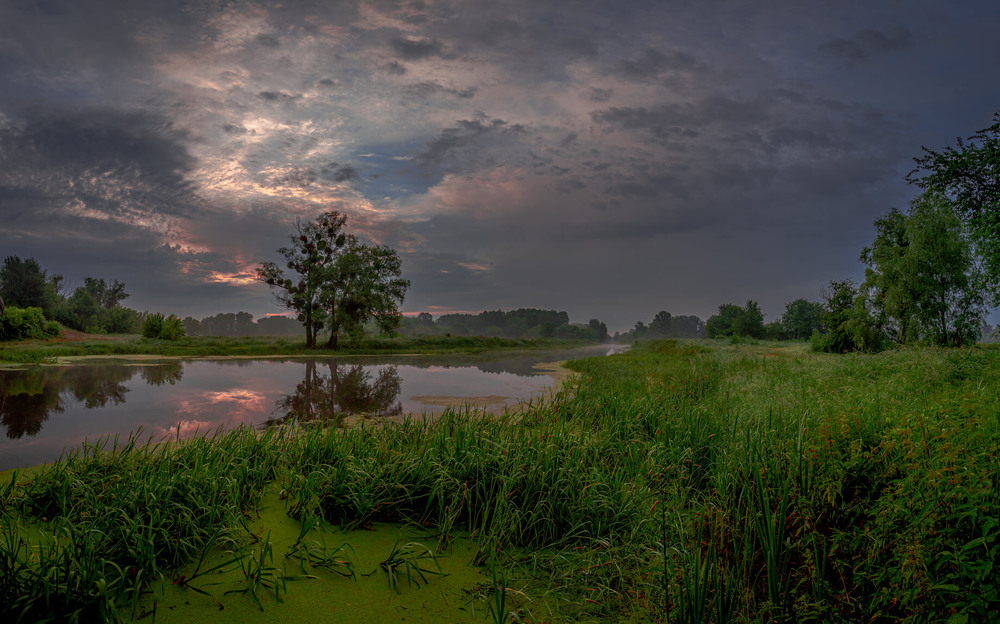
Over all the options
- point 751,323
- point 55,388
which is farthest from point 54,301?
point 751,323

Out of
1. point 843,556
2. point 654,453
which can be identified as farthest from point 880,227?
point 843,556

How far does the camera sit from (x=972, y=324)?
19188mm

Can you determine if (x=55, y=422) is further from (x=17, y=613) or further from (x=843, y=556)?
(x=843, y=556)

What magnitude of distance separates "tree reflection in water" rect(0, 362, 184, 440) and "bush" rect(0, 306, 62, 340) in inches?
422

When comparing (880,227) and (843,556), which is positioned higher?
(880,227)

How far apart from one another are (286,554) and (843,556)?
13.6 feet

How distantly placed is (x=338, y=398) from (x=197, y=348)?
24.8m

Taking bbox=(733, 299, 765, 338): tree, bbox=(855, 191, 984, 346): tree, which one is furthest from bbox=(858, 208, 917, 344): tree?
bbox=(733, 299, 765, 338): tree

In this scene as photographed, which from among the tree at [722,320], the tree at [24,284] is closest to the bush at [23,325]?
the tree at [24,284]

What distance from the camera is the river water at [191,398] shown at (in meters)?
7.84

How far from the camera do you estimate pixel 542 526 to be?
414cm

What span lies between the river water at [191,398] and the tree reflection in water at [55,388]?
19 mm

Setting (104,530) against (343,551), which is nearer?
(104,530)

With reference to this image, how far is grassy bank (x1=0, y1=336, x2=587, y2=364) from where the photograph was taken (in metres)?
21.8
